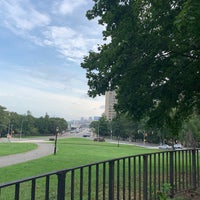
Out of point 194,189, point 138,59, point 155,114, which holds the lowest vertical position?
point 194,189

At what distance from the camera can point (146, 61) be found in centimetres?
1012

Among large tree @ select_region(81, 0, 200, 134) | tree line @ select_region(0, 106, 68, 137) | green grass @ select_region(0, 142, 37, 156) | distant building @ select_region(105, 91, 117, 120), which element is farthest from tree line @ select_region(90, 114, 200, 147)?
large tree @ select_region(81, 0, 200, 134)

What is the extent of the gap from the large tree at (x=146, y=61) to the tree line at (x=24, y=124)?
91794 mm

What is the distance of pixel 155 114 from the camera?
482 inches

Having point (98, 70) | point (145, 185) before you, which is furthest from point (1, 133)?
point (145, 185)

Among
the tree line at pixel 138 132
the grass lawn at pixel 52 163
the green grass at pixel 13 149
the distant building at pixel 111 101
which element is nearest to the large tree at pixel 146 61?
the distant building at pixel 111 101

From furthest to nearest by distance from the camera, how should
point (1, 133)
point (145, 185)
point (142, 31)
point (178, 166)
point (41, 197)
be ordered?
point (1, 133) < point (142, 31) < point (41, 197) < point (178, 166) < point (145, 185)

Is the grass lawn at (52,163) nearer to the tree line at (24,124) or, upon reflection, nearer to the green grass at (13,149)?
the green grass at (13,149)

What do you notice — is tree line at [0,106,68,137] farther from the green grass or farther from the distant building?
the green grass

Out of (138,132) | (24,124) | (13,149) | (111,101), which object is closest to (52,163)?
(13,149)

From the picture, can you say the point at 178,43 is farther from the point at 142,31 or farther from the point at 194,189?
the point at 194,189

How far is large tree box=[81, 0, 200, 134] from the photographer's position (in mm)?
9242

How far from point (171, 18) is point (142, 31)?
128cm

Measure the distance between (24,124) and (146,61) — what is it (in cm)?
11069
